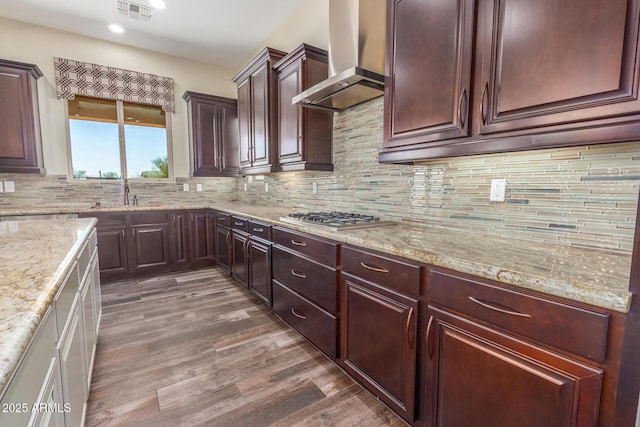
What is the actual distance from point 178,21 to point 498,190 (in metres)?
3.72

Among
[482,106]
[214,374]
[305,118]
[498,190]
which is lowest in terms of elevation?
[214,374]

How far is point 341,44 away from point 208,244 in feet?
10.2

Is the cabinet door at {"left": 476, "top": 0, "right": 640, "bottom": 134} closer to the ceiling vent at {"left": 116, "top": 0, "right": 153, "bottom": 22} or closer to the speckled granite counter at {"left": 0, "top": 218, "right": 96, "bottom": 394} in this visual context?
the speckled granite counter at {"left": 0, "top": 218, "right": 96, "bottom": 394}

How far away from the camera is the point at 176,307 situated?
2773 millimetres

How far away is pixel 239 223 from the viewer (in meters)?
3.09

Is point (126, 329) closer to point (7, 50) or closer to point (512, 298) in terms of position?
point (512, 298)

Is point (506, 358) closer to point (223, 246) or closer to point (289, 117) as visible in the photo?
point (289, 117)

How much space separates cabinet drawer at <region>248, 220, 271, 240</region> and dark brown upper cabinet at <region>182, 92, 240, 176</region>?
69.9 inches

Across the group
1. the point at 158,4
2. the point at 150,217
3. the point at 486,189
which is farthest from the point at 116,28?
the point at 486,189

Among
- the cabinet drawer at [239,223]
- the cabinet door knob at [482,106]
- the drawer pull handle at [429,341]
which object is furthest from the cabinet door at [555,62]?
the cabinet drawer at [239,223]

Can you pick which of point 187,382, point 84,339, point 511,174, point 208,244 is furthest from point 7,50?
point 511,174

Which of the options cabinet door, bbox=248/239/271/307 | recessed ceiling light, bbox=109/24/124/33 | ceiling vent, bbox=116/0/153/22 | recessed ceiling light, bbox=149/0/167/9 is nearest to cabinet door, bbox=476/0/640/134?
cabinet door, bbox=248/239/271/307

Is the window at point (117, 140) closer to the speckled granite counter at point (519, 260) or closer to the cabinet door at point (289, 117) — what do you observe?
the cabinet door at point (289, 117)

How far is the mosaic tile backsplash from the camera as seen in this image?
46.5 inches
